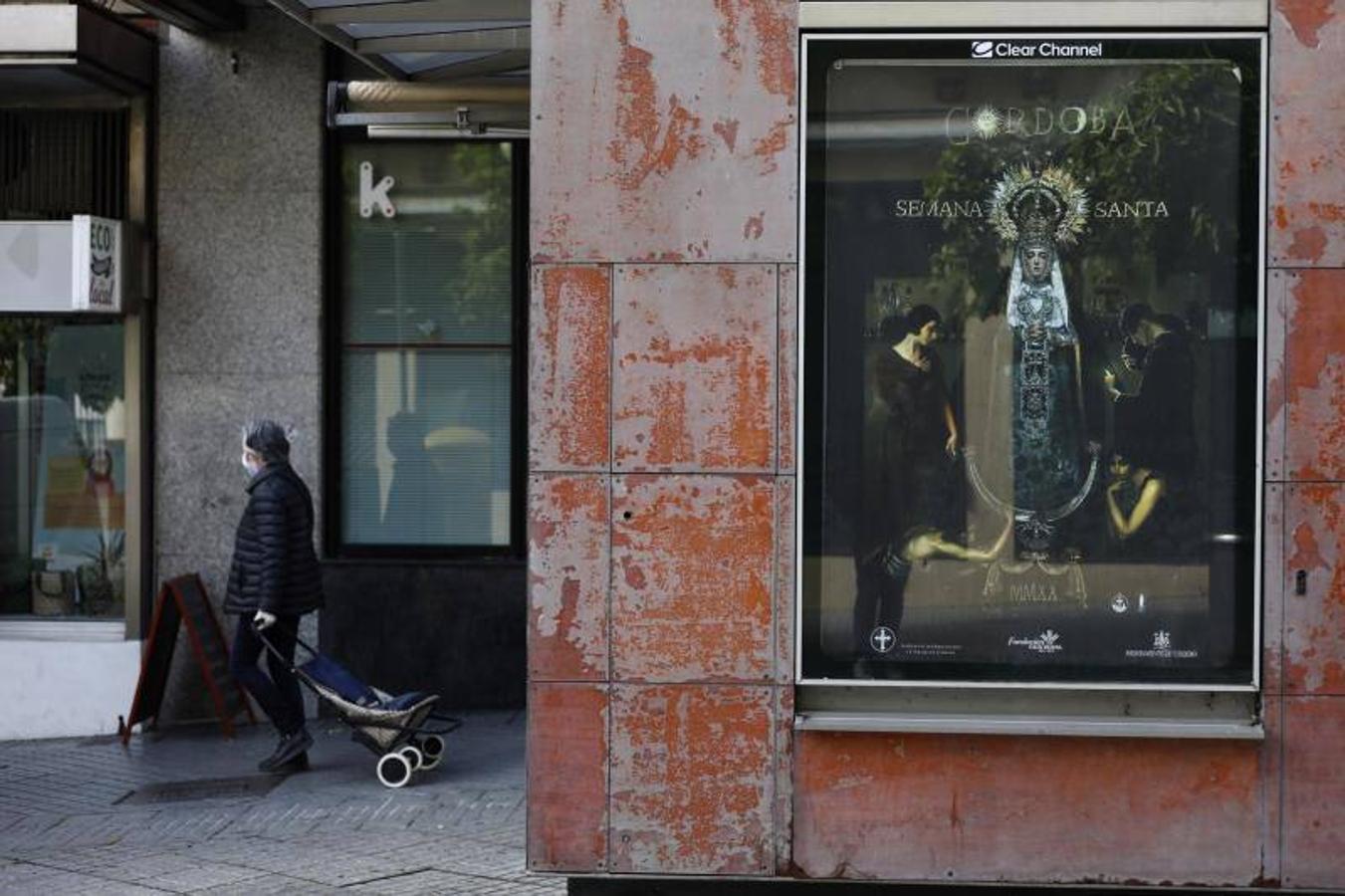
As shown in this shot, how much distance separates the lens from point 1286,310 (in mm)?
7180

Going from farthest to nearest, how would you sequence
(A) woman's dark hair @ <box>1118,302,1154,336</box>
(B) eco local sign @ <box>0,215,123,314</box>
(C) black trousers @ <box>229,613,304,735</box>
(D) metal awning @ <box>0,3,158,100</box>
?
(B) eco local sign @ <box>0,215,123,314</box> → (D) metal awning @ <box>0,3,158,100</box> → (C) black trousers @ <box>229,613,304,735</box> → (A) woman's dark hair @ <box>1118,302,1154,336</box>

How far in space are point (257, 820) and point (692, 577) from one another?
128 inches

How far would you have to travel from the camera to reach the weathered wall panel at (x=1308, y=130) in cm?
714

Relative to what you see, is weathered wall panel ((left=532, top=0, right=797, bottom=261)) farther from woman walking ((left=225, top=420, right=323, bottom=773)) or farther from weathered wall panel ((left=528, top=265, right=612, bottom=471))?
woman walking ((left=225, top=420, right=323, bottom=773))

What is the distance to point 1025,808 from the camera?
23.9 ft

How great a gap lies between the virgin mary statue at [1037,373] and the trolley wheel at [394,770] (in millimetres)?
3991

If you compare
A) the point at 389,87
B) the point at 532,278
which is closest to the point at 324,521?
the point at 389,87

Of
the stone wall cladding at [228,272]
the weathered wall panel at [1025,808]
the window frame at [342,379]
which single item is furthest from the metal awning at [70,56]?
the weathered wall panel at [1025,808]

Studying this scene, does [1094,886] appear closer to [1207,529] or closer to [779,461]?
[1207,529]

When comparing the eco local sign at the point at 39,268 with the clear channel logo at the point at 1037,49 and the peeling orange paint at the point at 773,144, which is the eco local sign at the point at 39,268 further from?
the clear channel logo at the point at 1037,49

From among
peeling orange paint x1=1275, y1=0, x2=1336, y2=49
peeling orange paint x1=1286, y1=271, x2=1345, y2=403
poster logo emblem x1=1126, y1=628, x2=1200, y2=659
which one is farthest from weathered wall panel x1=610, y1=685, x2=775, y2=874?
peeling orange paint x1=1275, y1=0, x2=1336, y2=49

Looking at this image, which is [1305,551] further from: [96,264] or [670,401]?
[96,264]

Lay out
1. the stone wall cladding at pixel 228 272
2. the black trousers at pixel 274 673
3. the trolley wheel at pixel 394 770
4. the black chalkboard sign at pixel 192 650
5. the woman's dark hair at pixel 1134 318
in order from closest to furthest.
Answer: the woman's dark hair at pixel 1134 318
the trolley wheel at pixel 394 770
the black trousers at pixel 274 673
the black chalkboard sign at pixel 192 650
the stone wall cladding at pixel 228 272

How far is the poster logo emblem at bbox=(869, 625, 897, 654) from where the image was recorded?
7430 mm
